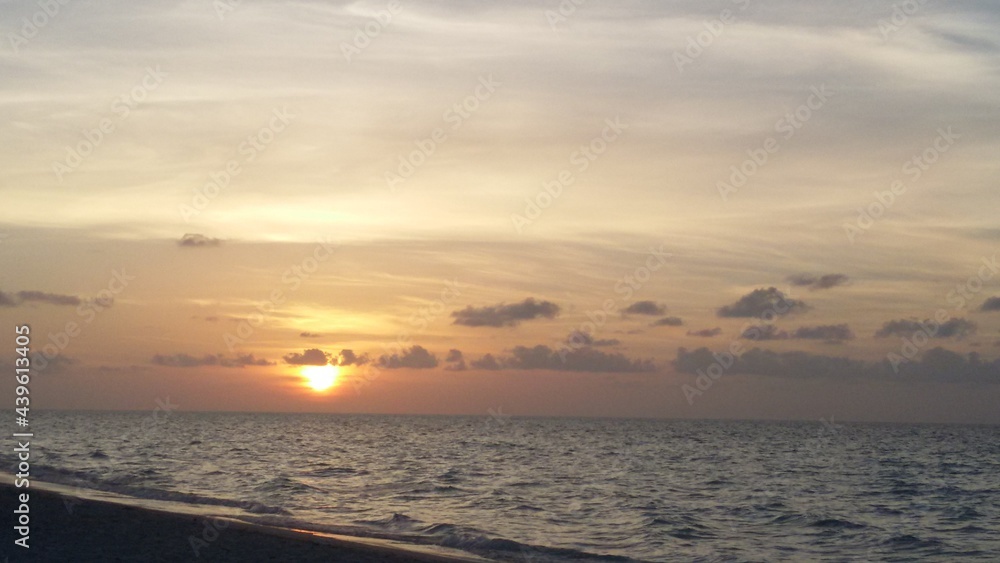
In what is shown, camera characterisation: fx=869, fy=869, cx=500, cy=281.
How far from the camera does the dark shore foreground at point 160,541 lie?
23.7 m

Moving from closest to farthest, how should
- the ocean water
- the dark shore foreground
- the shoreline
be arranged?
the dark shore foreground, the shoreline, the ocean water

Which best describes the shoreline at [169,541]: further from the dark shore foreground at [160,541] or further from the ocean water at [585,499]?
the ocean water at [585,499]

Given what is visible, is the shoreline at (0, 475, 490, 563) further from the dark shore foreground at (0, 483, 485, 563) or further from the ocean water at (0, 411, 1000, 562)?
the ocean water at (0, 411, 1000, 562)

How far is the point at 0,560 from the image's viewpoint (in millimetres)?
21750

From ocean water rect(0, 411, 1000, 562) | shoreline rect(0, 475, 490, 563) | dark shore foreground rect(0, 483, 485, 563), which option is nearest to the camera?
dark shore foreground rect(0, 483, 485, 563)

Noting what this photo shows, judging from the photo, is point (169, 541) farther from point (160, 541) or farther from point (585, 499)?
point (585, 499)

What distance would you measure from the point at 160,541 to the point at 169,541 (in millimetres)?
278

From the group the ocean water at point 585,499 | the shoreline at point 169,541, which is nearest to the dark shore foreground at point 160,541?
the shoreline at point 169,541

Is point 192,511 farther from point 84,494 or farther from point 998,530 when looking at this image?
point 998,530

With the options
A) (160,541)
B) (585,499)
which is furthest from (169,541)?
(585,499)

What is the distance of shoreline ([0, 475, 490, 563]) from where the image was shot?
939 inches

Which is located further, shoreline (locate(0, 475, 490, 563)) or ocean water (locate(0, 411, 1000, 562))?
ocean water (locate(0, 411, 1000, 562))

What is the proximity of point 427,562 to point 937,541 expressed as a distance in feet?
75.2

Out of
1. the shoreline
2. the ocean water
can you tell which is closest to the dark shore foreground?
the shoreline
